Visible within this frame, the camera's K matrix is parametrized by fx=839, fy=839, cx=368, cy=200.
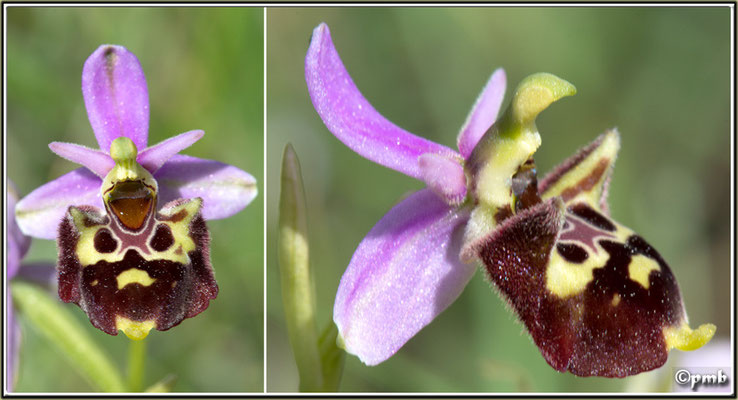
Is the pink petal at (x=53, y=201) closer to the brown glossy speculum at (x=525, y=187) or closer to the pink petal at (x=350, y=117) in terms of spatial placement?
the pink petal at (x=350, y=117)

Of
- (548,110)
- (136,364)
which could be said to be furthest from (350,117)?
(548,110)

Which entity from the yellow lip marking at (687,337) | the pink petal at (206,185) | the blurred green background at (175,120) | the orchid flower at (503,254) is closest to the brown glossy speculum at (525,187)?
the orchid flower at (503,254)

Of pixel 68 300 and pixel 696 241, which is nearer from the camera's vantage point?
pixel 68 300

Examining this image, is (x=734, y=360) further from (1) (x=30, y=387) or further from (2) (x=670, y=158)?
(1) (x=30, y=387)

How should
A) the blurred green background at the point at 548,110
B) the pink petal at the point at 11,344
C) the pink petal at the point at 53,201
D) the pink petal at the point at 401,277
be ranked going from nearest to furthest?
the pink petal at the point at 401,277 < the pink petal at the point at 53,201 < the pink petal at the point at 11,344 < the blurred green background at the point at 548,110

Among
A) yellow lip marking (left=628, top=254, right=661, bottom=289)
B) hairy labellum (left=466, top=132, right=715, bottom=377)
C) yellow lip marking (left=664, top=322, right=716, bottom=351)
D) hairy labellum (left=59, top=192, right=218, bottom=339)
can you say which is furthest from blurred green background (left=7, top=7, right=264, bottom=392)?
yellow lip marking (left=664, top=322, right=716, bottom=351)

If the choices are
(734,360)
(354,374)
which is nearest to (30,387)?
(354,374)
